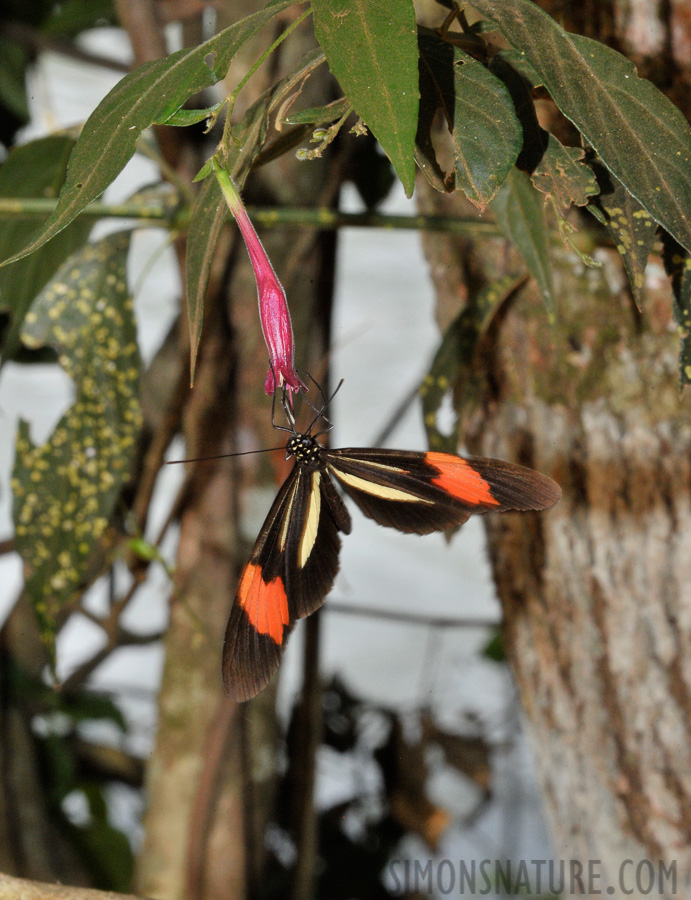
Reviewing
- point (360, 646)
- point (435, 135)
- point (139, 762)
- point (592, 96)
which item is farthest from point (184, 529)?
point (360, 646)

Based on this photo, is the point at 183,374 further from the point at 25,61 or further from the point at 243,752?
the point at 25,61

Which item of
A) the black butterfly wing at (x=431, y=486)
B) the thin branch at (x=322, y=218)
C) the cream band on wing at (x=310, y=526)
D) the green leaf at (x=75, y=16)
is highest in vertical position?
the green leaf at (x=75, y=16)

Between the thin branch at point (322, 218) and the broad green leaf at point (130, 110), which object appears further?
the thin branch at point (322, 218)

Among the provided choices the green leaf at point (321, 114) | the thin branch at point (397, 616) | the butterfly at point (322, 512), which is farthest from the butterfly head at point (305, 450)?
the thin branch at point (397, 616)

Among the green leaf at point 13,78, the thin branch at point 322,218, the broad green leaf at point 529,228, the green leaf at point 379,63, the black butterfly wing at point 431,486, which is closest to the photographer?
the green leaf at point 379,63

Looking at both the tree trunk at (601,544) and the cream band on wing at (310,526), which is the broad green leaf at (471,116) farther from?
the tree trunk at (601,544)

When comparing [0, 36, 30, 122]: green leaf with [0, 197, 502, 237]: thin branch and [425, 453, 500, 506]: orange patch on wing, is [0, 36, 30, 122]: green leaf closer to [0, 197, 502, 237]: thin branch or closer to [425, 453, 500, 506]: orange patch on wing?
[0, 197, 502, 237]: thin branch

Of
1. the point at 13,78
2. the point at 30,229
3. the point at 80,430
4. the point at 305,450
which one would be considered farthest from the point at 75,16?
the point at 305,450

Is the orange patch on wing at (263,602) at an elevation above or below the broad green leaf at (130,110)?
below
